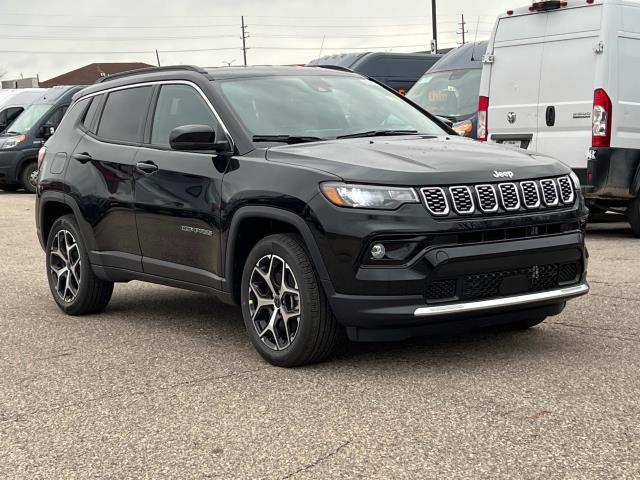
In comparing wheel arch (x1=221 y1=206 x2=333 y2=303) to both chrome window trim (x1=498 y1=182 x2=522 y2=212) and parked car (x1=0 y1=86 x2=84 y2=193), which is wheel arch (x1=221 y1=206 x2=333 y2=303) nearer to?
chrome window trim (x1=498 y1=182 x2=522 y2=212)

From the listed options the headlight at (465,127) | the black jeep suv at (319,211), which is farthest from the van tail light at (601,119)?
the black jeep suv at (319,211)

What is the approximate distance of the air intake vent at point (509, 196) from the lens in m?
5.30

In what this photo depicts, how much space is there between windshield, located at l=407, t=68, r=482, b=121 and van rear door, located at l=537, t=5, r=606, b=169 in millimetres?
2913

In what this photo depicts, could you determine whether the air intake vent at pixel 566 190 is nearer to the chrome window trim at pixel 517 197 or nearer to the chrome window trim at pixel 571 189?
the chrome window trim at pixel 571 189

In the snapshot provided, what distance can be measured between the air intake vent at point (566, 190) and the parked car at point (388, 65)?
47.0ft

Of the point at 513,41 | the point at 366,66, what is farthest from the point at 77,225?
the point at 366,66

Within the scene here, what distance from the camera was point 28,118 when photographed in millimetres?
23453

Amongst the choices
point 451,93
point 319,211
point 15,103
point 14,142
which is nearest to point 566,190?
point 319,211

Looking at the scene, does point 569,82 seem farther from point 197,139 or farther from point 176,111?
point 197,139

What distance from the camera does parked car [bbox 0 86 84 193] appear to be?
74.7ft

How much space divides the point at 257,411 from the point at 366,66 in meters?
15.8

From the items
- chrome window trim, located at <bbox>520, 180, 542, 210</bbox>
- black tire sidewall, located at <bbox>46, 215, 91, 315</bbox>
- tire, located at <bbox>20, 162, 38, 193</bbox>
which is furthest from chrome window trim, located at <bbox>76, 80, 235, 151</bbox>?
tire, located at <bbox>20, 162, 38, 193</bbox>

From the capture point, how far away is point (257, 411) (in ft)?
15.7

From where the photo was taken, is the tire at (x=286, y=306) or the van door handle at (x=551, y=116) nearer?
the tire at (x=286, y=306)
